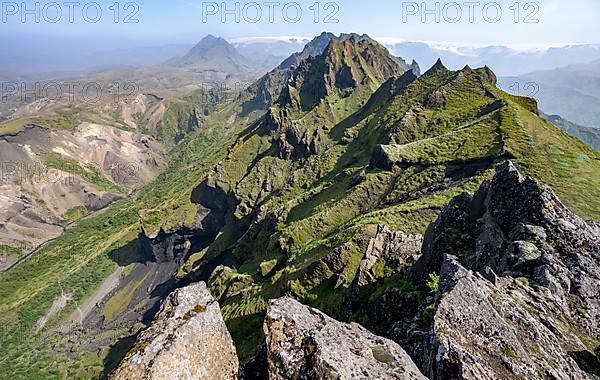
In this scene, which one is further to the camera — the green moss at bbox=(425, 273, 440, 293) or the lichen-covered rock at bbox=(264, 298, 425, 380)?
the green moss at bbox=(425, 273, 440, 293)

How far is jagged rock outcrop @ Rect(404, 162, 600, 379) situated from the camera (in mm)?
10758

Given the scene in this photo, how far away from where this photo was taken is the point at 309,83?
177250 millimetres

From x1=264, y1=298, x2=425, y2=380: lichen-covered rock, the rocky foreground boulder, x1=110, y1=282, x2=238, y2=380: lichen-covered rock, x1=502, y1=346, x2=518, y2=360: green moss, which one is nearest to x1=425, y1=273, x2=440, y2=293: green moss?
the rocky foreground boulder

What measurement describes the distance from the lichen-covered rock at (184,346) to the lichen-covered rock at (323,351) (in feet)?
4.49

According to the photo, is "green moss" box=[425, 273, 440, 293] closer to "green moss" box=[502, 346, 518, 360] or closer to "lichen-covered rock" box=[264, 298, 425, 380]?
"green moss" box=[502, 346, 518, 360]

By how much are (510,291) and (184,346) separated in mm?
12264

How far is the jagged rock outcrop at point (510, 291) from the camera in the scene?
35.3ft

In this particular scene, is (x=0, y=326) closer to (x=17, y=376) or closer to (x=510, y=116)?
(x=17, y=376)

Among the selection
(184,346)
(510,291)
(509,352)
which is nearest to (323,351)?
(184,346)

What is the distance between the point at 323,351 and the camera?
9219 millimetres

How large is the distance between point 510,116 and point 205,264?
304ft

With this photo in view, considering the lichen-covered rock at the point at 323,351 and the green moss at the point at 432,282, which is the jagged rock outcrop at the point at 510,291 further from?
the lichen-covered rock at the point at 323,351

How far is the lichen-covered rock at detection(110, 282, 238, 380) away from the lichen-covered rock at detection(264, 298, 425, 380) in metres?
1.37

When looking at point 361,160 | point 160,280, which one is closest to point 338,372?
point 361,160
